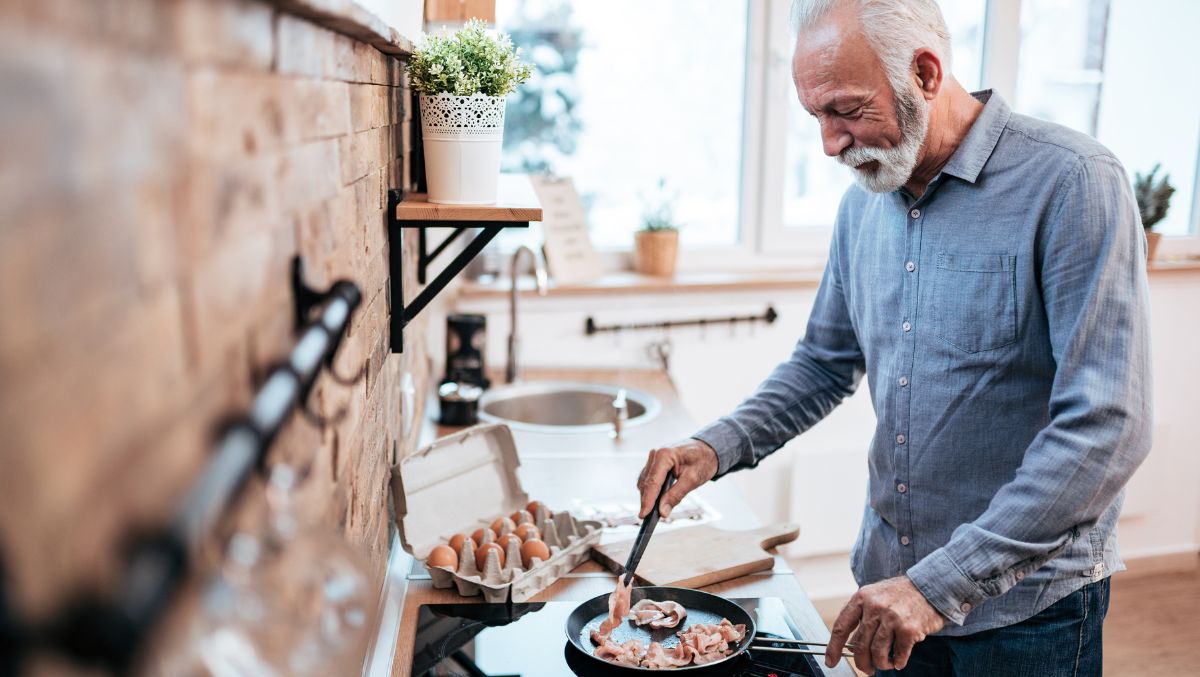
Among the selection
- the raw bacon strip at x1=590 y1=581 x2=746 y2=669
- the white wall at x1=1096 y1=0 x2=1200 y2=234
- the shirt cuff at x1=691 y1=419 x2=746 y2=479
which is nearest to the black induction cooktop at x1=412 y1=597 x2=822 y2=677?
the raw bacon strip at x1=590 y1=581 x2=746 y2=669

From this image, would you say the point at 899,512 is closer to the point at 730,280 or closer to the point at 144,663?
the point at 144,663

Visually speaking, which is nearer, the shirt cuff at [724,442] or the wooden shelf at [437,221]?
the wooden shelf at [437,221]

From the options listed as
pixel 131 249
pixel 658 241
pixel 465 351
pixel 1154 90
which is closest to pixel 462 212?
pixel 131 249

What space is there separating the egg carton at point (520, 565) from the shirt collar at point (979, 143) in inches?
31.7

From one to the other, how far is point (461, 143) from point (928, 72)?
70 cm

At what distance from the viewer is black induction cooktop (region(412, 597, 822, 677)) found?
1277 millimetres

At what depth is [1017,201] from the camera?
146 centimetres

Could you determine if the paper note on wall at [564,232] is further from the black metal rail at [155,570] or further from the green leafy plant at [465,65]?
the black metal rail at [155,570]

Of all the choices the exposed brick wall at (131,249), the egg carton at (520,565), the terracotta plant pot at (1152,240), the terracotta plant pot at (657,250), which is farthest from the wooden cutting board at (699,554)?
the terracotta plant pot at (1152,240)

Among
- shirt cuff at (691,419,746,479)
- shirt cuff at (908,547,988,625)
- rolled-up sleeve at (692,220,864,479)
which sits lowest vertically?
shirt cuff at (908,547,988,625)

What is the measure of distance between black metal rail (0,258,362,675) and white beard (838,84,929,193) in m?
Result: 1.15

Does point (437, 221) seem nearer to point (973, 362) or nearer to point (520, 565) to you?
point (520, 565)

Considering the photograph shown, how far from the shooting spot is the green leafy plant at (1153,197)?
11.5ft

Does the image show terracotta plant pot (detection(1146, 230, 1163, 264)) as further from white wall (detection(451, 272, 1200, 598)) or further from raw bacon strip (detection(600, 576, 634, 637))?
raw bacon strip (detection(600, 576, 634, 637))
